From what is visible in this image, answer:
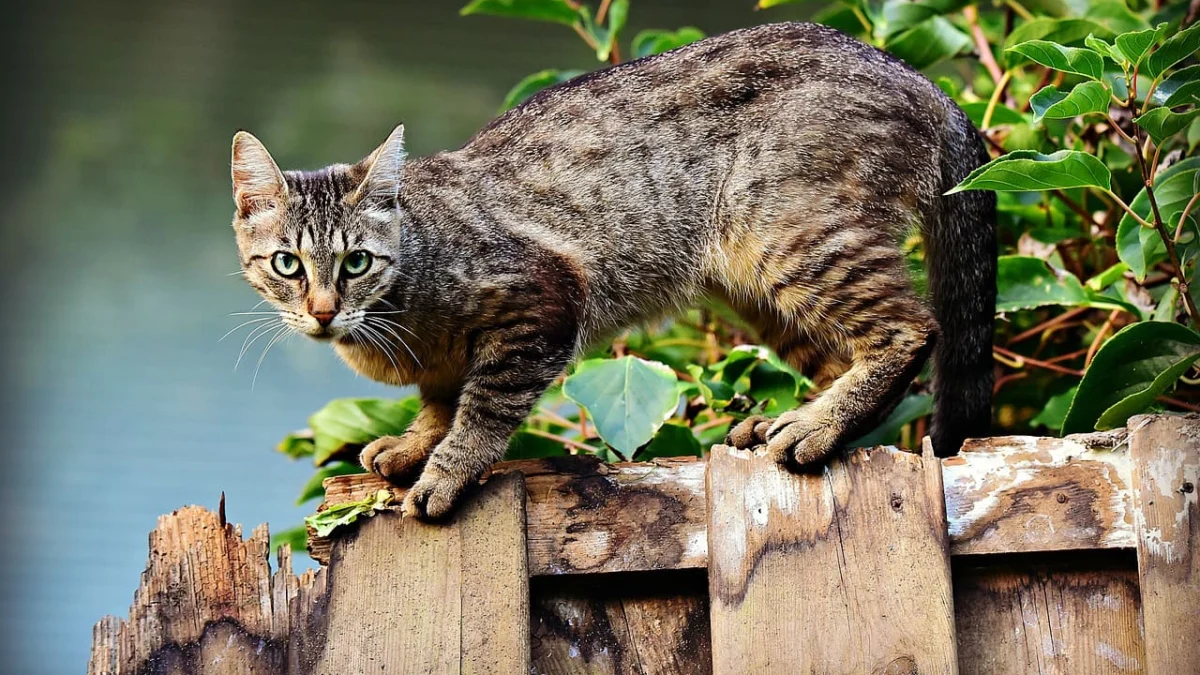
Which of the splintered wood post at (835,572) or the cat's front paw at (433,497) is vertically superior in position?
the cat's front paw at (433,497)

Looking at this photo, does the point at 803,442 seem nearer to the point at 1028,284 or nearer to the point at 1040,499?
the point at 1040,499

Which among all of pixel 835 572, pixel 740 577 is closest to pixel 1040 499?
pixel 835 572

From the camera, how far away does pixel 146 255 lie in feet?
16.2

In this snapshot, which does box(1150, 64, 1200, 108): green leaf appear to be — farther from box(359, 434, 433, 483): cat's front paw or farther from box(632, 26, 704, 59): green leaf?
box(359, 434, 433, 483): cat's front paw

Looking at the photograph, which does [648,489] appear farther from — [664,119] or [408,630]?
[664,119]

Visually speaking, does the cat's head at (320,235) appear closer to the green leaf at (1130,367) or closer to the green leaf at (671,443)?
the green leaf at (671,443)

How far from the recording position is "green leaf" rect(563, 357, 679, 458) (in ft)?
8.22

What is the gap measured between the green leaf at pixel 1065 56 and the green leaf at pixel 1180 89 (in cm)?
16

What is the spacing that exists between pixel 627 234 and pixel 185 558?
52.4 inches

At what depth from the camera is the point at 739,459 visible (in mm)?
2232

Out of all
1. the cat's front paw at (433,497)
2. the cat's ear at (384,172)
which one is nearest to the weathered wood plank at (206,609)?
the cat's front paw at (433,497)

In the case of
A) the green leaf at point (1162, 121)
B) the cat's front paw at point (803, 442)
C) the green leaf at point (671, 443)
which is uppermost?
the green leaf at point (1162, 121)

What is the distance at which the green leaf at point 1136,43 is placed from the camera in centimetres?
210

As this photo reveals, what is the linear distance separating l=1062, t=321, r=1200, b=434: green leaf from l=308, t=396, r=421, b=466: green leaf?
167cm
